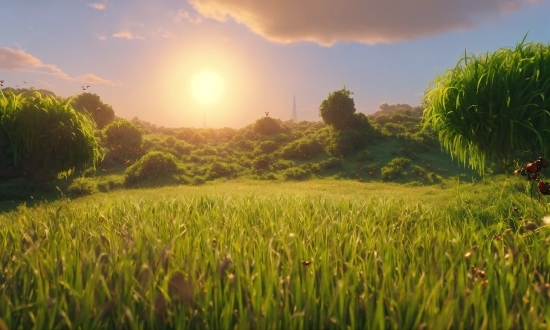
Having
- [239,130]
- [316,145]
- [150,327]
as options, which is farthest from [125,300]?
[239,130]

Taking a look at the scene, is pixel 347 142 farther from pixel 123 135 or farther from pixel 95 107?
pixel 95 107

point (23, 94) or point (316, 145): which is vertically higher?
point (23, 94)

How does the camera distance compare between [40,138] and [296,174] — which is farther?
[296,174]

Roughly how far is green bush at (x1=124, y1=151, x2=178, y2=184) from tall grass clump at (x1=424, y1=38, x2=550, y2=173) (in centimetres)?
1330

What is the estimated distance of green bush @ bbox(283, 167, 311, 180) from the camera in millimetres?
18189

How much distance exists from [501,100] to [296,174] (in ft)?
39.9

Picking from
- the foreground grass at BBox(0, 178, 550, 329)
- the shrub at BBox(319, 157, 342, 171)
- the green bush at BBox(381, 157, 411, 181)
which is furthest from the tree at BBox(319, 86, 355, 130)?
the foreground grass at BBox(0, 178, 550, 329)

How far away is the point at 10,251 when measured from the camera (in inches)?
133

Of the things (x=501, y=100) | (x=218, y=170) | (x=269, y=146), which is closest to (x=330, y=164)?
(x=218, y=170)

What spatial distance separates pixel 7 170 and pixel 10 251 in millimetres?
12113

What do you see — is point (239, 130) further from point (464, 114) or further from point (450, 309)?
point (450, 309)

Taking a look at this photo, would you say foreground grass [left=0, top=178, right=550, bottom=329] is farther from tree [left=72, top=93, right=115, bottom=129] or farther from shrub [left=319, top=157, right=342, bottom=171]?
tree [left=72, top=93, right=115, bottom=129]

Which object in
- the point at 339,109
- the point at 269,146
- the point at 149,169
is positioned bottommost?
the point at 149,169

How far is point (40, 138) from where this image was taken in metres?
13.0
